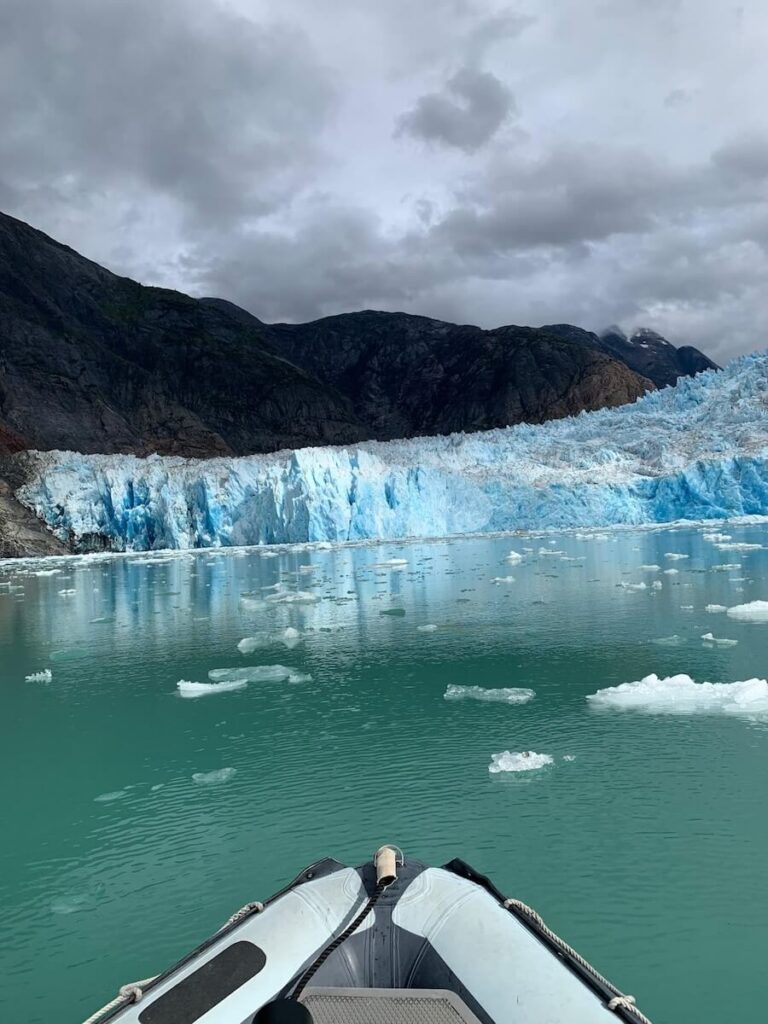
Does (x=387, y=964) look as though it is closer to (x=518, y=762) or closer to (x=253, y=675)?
(x=518, y=762)

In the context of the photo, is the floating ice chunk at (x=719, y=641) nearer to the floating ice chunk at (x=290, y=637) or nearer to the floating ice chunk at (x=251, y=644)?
the floating ice chunk at (x=290, y=637)

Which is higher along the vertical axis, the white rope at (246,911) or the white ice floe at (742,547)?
the white ice floe at (742,547)

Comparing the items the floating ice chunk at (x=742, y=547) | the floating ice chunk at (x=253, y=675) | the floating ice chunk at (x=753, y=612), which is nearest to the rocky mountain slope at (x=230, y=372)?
the floating ice chunk at (x=742, y=547)

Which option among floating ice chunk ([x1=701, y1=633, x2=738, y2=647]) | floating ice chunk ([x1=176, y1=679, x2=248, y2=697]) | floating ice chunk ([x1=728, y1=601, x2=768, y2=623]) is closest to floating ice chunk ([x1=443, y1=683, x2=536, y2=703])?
floating ice chunk ([x1=176, y1=679, x2=248, y2=697])

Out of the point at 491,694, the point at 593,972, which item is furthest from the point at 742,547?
the point at 593,972

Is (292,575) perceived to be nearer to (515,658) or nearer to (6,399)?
(515,658)

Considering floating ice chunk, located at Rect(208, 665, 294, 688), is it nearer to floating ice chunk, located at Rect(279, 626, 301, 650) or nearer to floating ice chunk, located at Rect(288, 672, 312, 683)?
floating ice chunk, located at Rect(288, 672, 312, 683)
